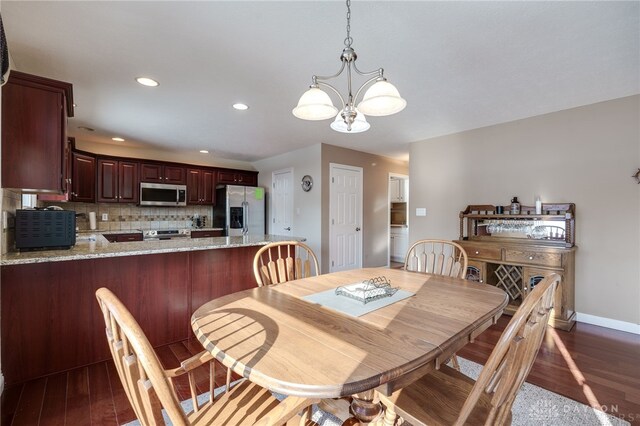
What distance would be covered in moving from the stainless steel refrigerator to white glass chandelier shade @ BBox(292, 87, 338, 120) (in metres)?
4.16

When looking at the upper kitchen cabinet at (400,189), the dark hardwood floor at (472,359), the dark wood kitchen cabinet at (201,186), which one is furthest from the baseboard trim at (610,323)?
the dark wood kitchen cabinet at (201,186)

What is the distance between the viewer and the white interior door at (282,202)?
5.38m

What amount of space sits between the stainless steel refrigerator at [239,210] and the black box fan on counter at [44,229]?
309cm

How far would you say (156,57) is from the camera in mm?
2121

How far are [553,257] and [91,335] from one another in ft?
13.9

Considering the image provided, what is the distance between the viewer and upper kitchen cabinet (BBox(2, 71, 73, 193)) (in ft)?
6.03

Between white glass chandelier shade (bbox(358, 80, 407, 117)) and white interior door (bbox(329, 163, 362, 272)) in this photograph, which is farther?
white interior door (bbox(329, 163, 362, 272))

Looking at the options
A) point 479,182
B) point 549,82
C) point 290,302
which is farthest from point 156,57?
point 479,182

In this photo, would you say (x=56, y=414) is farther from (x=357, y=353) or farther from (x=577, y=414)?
(x=577, y=414)

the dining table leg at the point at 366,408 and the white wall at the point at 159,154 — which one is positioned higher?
the white wall at the point at 159,154

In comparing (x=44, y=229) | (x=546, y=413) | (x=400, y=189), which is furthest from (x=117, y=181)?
(x=546, y=413)

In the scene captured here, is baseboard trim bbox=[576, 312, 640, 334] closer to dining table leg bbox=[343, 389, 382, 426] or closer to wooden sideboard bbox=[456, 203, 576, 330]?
wooden sideboard bbox=[456, 203, 576, 330]

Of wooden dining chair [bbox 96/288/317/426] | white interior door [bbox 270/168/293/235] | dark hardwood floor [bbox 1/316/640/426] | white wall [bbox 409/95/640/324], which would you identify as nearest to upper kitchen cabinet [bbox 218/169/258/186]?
white interior door [bbox 270/168/293/235]

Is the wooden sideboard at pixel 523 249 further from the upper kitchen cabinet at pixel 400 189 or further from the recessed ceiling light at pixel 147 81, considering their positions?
the recessed ceiling light at pixel 147 81
